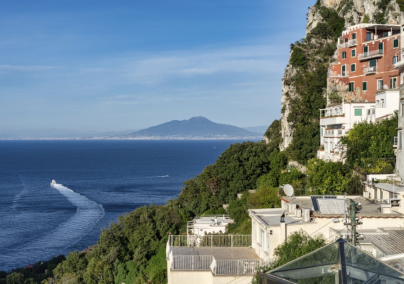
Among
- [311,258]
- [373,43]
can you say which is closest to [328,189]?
[373,43]

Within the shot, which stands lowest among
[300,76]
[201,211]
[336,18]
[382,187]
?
[201,211]

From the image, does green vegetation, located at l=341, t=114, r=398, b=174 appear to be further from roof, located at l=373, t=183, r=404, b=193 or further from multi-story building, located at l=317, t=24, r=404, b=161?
roof, located at l=373, t=183, r=404, b=193

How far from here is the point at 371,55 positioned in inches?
1646

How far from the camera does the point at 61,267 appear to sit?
36.6 meters

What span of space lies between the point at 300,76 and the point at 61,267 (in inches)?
1214

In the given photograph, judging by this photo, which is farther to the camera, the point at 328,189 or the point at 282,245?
the point at 328,189

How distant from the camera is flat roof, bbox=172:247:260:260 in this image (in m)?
19.2

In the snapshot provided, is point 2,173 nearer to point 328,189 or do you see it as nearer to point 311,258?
point 328,189

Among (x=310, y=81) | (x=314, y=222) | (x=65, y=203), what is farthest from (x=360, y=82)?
(x=65, y=203)

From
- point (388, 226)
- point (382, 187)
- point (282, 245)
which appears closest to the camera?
point (282, 245)

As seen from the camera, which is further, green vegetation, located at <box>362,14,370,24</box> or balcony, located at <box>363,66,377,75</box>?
green vegetation, located at <box>362,14,370,24</box>

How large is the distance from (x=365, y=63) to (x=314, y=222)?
28692 mm

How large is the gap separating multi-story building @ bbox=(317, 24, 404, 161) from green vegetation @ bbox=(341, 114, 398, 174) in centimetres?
202

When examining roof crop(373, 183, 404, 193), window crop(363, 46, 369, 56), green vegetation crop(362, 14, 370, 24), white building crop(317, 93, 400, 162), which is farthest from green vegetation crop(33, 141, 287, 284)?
green vegetation crop(362, 14, 370, 24)
